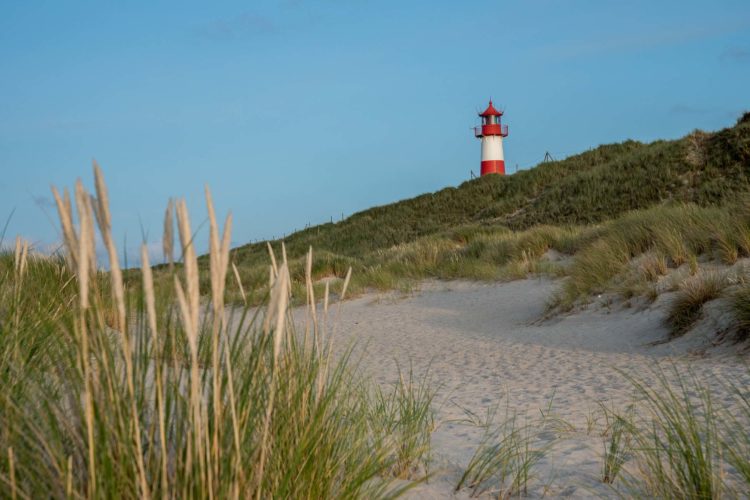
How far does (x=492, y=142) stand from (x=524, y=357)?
36.5m

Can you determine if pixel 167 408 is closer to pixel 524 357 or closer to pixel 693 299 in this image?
pixel 524 357

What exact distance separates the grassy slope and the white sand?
7513 millimetres

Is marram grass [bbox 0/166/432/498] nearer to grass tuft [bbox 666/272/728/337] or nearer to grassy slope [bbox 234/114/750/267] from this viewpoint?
grass tuft [bbox 666/272/728/337]

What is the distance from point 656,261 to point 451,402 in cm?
503

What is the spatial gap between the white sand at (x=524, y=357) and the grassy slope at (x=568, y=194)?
7.51 metres

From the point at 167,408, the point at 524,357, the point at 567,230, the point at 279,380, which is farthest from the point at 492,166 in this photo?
the point at 167,408

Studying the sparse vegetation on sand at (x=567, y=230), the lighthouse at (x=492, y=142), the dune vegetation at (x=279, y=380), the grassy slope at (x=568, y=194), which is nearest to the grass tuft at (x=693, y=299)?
the dune vegetation at (x=279, y=380)

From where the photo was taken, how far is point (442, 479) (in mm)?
2977

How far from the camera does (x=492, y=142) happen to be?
42.9 m

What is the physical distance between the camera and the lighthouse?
42.5m

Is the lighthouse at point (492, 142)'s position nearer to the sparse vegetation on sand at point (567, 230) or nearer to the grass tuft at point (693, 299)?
the sparse vegetation on sand at point (567, 230)

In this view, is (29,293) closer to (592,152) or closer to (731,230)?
(731,230)

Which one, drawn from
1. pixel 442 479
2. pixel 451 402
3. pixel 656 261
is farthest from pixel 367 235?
pixel 442 479

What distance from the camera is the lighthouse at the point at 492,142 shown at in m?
42.5
